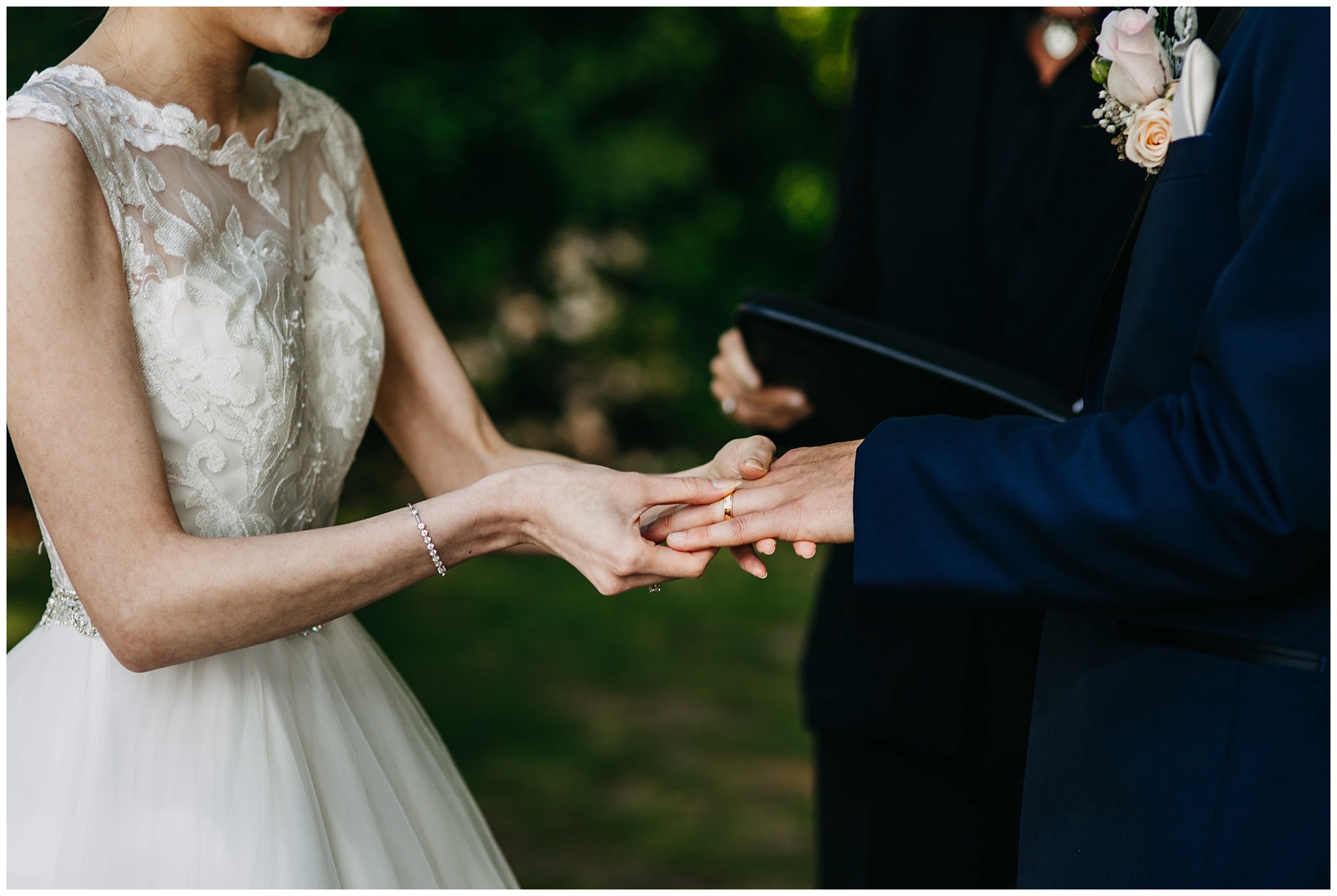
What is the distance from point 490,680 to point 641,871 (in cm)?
211

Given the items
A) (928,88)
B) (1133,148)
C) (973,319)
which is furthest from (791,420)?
(1133,148)

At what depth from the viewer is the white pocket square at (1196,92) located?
143cm

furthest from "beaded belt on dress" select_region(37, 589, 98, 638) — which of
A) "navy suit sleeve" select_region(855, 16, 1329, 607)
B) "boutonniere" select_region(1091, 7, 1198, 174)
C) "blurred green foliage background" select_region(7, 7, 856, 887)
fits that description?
"blurred green foliage background" select_region(7, 7, 856, 887)

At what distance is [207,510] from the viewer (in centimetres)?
180

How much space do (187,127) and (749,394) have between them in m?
1.44

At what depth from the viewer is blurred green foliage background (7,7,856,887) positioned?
4.92 metres

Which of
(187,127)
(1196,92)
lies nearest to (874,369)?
(1196,92)

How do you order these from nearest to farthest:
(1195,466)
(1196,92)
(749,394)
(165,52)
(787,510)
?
(1195,466) → (1196,92) → (787,510) → (165,52) → (749,394)

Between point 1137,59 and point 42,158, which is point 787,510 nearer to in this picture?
point 1137,59

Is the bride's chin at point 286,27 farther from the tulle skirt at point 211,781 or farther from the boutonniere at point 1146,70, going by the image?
the boutonniere at point 1146,70

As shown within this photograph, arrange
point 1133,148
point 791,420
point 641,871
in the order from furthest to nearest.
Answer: point 641,871 → point 791,420 → point 1133,148

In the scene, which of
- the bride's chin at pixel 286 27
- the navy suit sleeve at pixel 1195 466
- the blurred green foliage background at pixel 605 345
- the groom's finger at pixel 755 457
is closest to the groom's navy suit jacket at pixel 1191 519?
the navy suit sleeve at pixel 1195 466

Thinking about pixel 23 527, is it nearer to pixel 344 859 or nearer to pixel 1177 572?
pixel 344 859

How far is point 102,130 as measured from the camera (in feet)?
5.58
